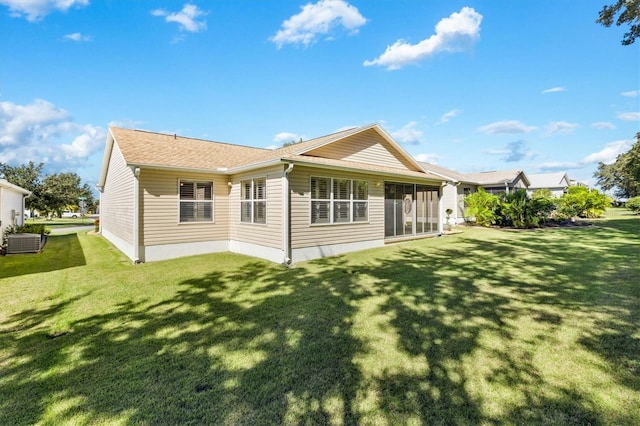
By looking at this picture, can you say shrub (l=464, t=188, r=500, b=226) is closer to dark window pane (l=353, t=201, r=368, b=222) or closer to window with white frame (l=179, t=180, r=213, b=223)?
dark window pane (l=353, t=201, r=368, b=222)

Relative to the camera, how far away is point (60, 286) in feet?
20.7

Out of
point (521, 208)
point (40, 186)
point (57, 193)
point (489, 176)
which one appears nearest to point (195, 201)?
point (521, 208)

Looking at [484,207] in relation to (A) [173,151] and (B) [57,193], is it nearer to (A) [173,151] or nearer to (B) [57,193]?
(A) [173,151]

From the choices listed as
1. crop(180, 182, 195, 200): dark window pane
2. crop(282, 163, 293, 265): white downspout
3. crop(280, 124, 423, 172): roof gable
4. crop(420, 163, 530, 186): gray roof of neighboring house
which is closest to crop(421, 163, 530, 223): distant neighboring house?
crop(420, 163, 530, 186): gray roof of neighboring house

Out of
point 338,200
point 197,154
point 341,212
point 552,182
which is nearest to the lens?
point 338,200

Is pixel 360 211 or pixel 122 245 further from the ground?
pixel 360 211

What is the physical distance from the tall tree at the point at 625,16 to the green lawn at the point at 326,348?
1152cm

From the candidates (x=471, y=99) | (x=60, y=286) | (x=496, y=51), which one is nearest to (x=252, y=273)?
(x=60, y=286)

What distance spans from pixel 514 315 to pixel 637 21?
15679 millimetres

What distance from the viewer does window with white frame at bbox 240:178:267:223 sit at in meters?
9.15

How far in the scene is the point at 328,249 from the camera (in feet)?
30.8

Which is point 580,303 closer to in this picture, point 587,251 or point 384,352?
point 384,352

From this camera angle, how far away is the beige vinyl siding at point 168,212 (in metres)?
8.86

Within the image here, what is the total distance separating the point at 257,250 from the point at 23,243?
28.3 feet
